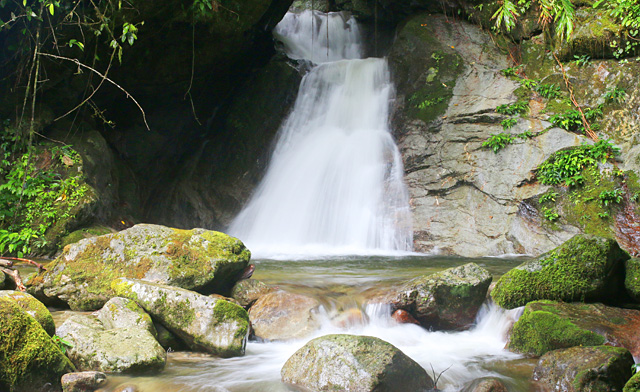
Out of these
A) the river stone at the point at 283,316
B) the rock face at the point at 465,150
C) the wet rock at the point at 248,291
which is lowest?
the river stone at the point at 283,316

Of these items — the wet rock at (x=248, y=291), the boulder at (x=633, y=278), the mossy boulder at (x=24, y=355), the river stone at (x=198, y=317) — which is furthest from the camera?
the wet rock at (x=248, y=291)

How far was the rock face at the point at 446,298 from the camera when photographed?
15.5ft

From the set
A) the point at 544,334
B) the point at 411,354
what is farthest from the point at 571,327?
the point at 411,354

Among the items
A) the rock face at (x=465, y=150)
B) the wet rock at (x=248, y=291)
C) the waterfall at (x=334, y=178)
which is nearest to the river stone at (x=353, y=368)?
the wet rock at (x=248, y=291)

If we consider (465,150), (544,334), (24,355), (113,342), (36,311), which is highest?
(465,150)

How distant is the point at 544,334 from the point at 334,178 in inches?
285

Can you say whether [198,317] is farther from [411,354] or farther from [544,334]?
[544,334]

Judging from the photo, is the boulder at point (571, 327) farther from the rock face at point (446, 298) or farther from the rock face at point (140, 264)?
the rock face at point (140, 264)

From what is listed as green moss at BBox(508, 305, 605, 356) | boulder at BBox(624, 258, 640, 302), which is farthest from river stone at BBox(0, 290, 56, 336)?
boulder at BBox(624, 258, 640, 302)

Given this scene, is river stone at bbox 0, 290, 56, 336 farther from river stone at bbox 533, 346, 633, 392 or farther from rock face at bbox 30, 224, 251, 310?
river stone at bbox 533, 346, 633, 392

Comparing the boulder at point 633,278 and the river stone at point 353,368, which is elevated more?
the boulder at point 633,278

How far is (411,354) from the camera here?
4234 millimetres

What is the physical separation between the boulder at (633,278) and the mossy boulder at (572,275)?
7cm

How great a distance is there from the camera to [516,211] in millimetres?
8555
